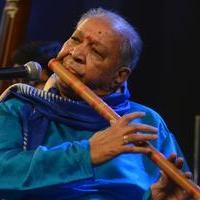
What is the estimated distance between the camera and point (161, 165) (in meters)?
1.35

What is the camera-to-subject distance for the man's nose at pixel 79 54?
1.53m

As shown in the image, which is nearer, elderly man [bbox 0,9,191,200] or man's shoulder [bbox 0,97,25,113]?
elderly man [bbox 0,9,191,200]

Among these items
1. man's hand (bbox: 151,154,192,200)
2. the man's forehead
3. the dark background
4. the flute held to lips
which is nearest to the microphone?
the flute held to lips

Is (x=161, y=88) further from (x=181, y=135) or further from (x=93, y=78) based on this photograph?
(x=93, y=78)

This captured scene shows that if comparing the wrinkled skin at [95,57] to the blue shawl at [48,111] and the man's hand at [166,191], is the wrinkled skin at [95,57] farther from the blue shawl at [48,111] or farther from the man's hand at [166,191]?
the man's hand at [166,191]

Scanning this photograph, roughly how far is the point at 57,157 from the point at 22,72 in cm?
22

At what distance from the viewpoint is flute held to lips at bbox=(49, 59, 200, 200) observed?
1.32 metres

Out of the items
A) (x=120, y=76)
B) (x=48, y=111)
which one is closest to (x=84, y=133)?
(x=48, y=111)

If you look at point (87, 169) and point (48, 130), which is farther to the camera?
point (48, 130)

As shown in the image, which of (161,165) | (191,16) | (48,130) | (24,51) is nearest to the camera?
(161,165)

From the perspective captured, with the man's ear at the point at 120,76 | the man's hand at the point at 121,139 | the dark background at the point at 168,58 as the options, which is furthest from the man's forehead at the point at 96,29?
the dark background at the point at 168,58

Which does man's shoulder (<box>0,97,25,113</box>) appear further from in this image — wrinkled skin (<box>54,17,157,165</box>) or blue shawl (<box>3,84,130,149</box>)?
wrinkled skin (<box>54,17,157,165</box>)

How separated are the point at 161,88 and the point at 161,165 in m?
1.47

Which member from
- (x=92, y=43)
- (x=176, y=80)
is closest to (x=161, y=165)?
(x=92, y=43)
